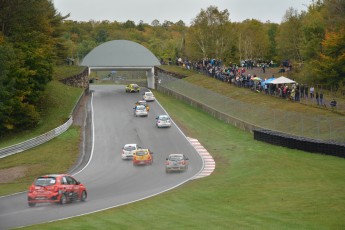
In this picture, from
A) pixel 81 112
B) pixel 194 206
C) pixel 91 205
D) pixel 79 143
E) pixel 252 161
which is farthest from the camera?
pixel 81 112

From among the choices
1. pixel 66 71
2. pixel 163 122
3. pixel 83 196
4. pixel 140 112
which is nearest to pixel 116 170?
pixel 83 196

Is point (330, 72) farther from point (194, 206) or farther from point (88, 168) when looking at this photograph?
point (194, 206)

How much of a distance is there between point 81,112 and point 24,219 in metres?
51.7

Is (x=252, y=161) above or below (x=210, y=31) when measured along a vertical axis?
below

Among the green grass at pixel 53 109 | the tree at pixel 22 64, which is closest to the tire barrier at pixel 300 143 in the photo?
the green grass at pixel 53 109

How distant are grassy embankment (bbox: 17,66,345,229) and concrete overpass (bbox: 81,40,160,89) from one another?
5776 centimetres

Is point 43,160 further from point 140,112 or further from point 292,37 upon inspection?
point 292,37

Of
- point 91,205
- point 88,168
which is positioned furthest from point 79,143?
point 91,205

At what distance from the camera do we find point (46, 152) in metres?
54.3

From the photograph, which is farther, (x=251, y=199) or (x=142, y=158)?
(x=142, y=158)

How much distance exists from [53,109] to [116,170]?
29418 mm

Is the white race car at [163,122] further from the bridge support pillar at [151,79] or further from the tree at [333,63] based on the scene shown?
the bridge support pillar at [151,79]

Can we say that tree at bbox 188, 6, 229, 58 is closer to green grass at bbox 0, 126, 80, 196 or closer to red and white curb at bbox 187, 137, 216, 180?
red and white curb at bbox 187, 137, 216, 180

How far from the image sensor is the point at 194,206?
28.2 meters
